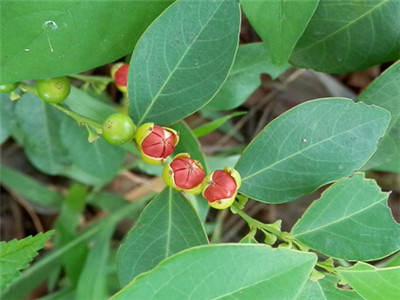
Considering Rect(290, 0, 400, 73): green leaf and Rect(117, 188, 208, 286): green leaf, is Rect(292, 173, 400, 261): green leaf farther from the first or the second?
Rect(290, 0, 400, 73): green leaf

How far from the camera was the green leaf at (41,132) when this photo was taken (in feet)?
5.76

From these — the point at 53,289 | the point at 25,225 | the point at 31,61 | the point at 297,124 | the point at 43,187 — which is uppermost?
the point at 31,61

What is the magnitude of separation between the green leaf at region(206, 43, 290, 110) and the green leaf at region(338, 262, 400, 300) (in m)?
0.64

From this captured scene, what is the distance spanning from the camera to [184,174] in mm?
1169

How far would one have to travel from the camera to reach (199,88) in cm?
126

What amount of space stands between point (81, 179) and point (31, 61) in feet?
2.73

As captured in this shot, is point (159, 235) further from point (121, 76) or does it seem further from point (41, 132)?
point (41, 132)

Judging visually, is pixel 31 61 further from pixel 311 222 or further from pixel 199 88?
pixel 311 222

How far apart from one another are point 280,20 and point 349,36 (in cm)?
30

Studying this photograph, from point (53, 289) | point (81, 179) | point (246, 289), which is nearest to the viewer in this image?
point (246, 289)

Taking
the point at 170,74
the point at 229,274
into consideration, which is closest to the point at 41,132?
the point at 170,74

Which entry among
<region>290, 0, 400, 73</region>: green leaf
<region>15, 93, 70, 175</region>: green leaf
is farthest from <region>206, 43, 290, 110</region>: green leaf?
<region>15, 93, 70, 175</region>: green leaf

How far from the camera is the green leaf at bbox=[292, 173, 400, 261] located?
46.8 inches

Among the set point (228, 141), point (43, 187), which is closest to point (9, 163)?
point (43, 187)
